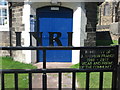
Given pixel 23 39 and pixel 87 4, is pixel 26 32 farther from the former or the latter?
pixel 87 4

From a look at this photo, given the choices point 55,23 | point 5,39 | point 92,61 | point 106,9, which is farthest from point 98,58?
point 106,9

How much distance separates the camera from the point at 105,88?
452 centimetres

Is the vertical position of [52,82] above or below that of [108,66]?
below

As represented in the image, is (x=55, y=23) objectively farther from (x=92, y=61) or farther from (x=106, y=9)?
(x=106, y=9)

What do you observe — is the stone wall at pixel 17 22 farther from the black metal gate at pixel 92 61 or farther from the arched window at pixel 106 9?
the arched window at pixel 106 9

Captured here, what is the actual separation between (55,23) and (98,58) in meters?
5.95

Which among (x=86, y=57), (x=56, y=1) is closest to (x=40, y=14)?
(x=56, y=1)

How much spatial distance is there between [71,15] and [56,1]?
99 centimetres

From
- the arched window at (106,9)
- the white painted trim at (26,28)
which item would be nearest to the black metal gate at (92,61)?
the white painted trim at (26,28)

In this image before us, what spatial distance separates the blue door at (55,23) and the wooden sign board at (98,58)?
5.78 metres

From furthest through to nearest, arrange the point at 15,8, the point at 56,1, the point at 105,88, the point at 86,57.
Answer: the point at 15,8
the point at 56,1
the point at 105,88
the point at 86,57

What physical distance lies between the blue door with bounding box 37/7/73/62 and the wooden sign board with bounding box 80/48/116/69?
5780mm

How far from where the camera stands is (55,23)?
27.2 ft

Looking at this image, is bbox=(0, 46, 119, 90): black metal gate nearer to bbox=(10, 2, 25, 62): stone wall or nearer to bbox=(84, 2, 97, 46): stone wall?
bbox=(84, 2, 97, 46): stone wall
